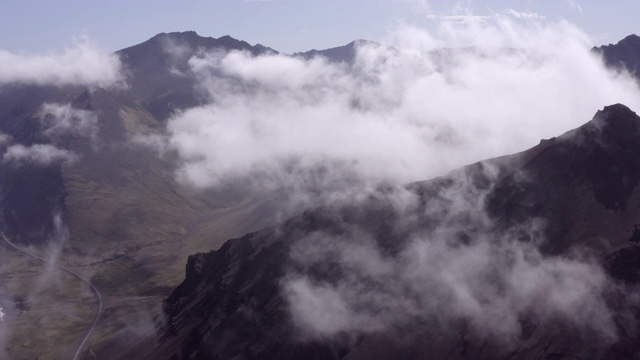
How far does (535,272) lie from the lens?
400ft

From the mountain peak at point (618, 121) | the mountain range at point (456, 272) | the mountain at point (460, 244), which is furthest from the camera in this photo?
the mountain peak at point (618, 121)

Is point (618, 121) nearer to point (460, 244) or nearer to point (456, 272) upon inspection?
point (460, 244)

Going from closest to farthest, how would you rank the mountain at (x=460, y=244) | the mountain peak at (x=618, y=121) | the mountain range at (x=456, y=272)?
1. the mountain range at (x=456, y=272)
2. the mountain at (x=460, y=244)
3. the mountain peak at (x=618, y=121)

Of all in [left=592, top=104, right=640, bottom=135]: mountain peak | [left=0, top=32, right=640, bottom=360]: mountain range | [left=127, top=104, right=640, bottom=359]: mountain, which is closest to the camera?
[left=0, top=32, right=640, bottom=360]: mountain range

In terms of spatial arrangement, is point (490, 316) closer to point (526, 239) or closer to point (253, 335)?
point (526, 239)

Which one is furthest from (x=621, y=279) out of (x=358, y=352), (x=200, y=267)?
(x=200, y=267)

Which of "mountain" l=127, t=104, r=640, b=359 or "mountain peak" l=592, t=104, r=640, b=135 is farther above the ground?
"mountain peak" l=592, t=104, r=640, b=135

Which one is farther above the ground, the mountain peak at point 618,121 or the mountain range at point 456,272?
the mountain peak at point 618,121

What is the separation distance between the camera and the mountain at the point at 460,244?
369ft

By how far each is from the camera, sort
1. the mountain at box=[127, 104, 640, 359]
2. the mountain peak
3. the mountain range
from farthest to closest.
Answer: the mountain peak
the mountain at box=[127, 104, 640, 359]
the mountain range

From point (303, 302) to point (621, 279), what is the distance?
6285cm

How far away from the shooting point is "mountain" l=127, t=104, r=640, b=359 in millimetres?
112500

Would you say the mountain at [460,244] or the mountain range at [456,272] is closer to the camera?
the mountain range at [456,272]

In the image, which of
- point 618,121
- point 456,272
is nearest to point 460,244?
point 456,272
